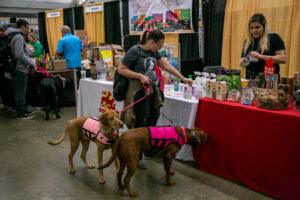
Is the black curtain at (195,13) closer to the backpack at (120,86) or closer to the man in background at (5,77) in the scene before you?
the backpack at (120,86)

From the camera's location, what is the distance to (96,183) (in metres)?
2.56

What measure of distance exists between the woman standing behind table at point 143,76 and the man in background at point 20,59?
2678mm

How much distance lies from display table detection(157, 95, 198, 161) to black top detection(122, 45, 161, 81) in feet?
1.62

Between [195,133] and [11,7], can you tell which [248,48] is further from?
[11,7]

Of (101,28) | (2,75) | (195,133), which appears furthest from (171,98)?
(101,28)

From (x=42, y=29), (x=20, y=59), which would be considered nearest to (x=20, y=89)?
(x=20, y=59)

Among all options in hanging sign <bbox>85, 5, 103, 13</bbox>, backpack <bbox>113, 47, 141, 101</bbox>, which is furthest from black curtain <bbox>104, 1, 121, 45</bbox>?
backpack <bbox>113, 47, 141, 101</bbox>

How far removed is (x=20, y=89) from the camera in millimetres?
4676

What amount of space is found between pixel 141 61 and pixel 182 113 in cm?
78

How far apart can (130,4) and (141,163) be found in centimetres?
467

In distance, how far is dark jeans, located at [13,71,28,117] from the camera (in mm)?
4582

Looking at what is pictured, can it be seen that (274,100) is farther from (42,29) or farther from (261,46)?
(42,29)

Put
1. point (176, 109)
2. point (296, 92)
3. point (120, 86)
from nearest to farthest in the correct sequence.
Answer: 1. point (296, 92)
2. point (120, 86)
3. point (176, 109)

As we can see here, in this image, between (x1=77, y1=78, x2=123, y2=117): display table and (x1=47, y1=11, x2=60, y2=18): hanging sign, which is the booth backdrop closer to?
(x1=77, y1=78, x2=123, y2=117): display table
